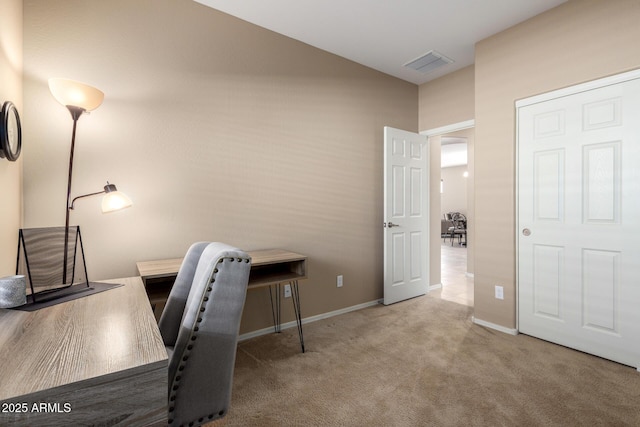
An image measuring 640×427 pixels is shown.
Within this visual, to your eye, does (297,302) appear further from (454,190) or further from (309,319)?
(454,190)

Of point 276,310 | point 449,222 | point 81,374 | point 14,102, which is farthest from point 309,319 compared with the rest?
point 449,222

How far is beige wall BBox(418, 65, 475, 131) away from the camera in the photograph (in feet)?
11.2

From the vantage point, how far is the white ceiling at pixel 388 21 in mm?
2400

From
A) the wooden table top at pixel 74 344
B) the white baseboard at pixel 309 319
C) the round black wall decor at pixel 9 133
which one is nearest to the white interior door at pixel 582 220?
the white baseboard at pixel 309 319

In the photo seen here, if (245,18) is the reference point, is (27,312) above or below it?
below

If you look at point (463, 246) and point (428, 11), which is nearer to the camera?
point (428, 11)

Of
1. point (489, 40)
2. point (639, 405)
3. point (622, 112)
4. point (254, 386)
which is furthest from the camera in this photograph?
point (489, 40)

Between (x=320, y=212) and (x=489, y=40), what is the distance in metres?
2.21

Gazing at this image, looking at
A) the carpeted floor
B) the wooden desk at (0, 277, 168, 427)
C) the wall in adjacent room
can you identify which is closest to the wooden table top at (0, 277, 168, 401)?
the wooden desk at (0, 277, 168, 427)

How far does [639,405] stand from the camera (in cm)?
173

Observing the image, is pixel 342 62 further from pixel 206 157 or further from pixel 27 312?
pixel 27 312

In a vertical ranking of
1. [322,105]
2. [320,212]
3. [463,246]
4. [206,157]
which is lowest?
[463,246]

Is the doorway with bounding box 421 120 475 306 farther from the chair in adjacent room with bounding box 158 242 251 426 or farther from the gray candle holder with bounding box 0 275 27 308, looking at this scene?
the gray candle holder with bounding box 0 275 27 308

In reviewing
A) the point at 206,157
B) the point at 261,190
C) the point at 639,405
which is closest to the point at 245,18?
the point at 206,157
